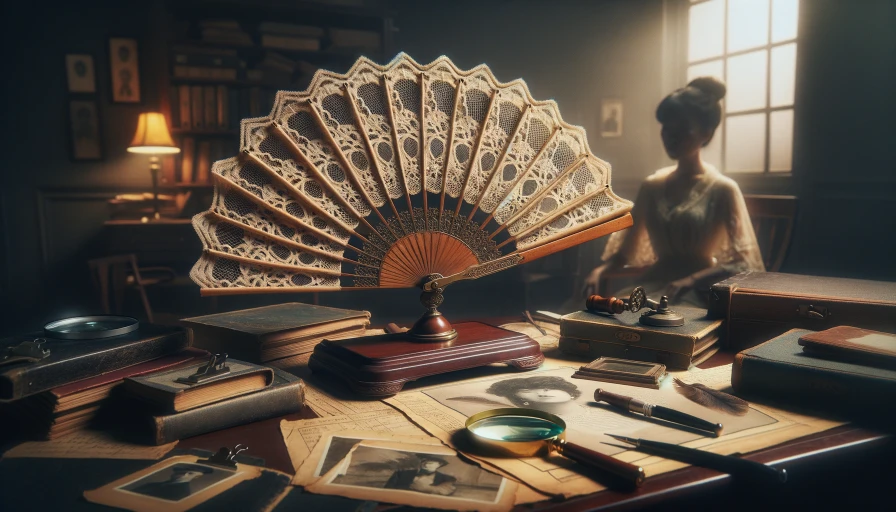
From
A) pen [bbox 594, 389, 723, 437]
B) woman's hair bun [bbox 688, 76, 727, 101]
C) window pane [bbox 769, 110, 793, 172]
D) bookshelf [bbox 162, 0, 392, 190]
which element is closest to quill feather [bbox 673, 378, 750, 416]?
pen [bbox 594, 389, 723, 437]

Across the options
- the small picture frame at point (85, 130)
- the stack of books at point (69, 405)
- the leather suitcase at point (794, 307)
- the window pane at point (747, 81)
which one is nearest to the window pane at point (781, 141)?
the window pane at point (747, 81)

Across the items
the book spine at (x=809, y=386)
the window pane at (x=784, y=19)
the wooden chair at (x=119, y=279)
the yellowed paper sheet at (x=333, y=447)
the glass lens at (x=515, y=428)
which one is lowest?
the wooden chair at (x=119, y=279)

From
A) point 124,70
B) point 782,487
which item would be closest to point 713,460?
point 782,487

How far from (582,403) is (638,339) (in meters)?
0.35

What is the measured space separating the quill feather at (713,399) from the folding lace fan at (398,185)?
41 cm

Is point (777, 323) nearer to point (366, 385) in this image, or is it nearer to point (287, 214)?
point (366, 385)

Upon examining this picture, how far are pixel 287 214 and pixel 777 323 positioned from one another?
1.14 m

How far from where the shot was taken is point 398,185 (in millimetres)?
1511

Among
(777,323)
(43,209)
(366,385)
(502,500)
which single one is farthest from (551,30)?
(502,500)

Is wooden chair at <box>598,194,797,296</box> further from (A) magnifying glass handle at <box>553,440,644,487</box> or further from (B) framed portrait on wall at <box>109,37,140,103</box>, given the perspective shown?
(B) framed portrait on wall at <box>109,37,140,103</box>

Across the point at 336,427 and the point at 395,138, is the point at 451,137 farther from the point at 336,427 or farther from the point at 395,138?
the point at 336,427

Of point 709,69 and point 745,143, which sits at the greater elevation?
point 709,69

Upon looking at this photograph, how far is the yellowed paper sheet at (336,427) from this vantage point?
1067mm

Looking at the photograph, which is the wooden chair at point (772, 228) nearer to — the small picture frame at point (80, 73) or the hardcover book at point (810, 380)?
the hardcover book at point (810, 380)
